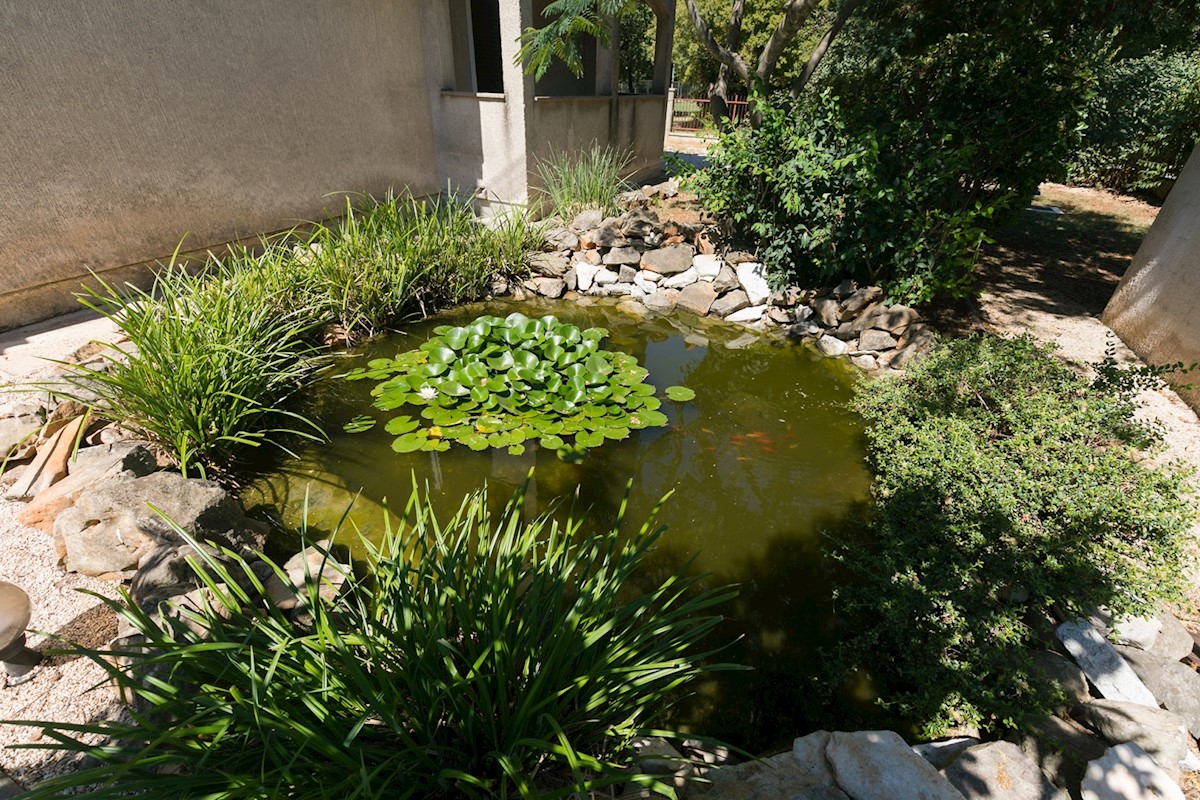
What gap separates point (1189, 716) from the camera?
1.66 metres

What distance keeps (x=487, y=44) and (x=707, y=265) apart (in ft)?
15.8

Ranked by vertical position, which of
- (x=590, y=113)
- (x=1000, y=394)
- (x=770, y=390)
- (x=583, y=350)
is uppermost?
(x=590, y=113)

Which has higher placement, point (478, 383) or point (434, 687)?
point (434, 687)

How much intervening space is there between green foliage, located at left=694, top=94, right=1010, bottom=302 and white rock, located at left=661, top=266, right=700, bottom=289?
0.64 meters

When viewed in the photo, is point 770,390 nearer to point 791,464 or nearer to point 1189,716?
point 791,464

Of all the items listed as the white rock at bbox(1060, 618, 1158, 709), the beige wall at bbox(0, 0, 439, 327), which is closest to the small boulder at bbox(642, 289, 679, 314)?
the beige wall at bbox(0, 0, 439, 327)

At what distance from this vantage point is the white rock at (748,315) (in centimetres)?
460

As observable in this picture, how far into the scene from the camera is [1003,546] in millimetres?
1944

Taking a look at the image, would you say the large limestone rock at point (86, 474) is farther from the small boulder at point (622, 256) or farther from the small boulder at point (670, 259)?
the small boulder at point (670, 259)

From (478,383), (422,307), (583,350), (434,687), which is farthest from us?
(422,307)

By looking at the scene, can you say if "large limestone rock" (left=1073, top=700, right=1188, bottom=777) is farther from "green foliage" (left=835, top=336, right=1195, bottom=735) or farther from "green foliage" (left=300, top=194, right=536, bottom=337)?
"green foliage" (left=300, top=194, right=536, bottom=337)

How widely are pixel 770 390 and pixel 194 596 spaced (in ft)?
10.4

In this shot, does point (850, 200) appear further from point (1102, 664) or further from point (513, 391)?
point (1102, 664)

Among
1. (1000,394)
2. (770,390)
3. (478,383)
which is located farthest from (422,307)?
(1000,394)
